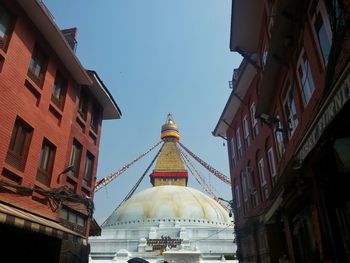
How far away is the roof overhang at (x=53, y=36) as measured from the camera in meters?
12.0

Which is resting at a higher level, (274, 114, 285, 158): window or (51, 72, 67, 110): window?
(51, 72, 67, 110): window

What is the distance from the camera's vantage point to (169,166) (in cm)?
6506

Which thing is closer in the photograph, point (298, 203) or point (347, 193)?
point (347, 193)

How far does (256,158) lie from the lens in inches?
705

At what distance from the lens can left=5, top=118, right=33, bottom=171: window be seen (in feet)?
36.2

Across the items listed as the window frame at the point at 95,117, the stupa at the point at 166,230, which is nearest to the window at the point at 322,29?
the window frame at the point at 95,117

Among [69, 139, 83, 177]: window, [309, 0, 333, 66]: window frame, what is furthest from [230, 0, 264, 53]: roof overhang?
[69, 139, 83, 177]: window

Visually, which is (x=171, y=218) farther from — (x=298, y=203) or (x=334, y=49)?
(x=334, y=49)

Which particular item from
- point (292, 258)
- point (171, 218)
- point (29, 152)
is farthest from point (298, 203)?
point (171, 218)

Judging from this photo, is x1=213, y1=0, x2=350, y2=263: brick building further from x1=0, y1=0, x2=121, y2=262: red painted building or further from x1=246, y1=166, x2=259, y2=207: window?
x1=0, y1=0, x2=121, y2=262: red painted building

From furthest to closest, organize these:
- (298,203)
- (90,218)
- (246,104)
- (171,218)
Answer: (171,218) < (246,104) < (90,218) < (298,203)

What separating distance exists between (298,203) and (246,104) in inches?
403

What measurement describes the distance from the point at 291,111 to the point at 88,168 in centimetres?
1043

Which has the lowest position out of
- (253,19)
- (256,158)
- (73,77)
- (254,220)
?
(254,220)
